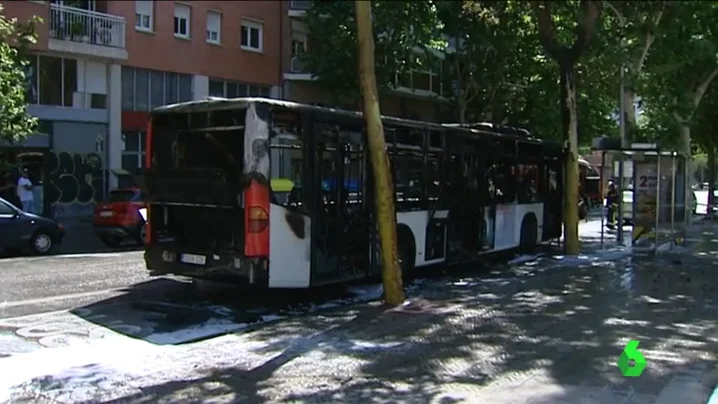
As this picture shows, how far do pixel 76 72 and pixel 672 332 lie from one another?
2329 cm

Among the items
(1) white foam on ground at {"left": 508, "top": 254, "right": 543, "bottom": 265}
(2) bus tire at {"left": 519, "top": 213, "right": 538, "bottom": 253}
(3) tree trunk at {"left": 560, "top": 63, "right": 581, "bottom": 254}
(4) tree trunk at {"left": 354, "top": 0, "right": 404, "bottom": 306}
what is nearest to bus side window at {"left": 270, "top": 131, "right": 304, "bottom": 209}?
(4) tree trunk at {"left": 354, "top": 0, "right": 404, "bottom": 306}

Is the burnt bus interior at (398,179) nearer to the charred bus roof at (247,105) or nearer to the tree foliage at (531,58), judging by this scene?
the charred bus roof at (247,105)

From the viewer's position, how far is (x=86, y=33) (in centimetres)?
2745

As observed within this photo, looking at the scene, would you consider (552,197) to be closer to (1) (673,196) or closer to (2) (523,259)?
(2) (523,259)

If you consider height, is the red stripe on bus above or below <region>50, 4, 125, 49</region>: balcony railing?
below

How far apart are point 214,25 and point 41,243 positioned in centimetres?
1684

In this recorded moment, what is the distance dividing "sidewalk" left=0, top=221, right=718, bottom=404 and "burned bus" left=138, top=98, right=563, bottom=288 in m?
0.97

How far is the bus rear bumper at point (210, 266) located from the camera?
10.3 metres

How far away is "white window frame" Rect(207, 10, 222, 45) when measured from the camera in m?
32.5

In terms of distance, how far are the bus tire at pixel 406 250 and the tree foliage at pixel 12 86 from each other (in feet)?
35.2

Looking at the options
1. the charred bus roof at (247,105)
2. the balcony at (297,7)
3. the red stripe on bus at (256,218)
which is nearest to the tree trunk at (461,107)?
the balcony at (297,7)

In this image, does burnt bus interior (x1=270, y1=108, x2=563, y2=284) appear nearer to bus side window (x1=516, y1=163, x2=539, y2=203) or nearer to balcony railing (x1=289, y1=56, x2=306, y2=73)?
bus side window (x1=516, y1=163, x2=539, y2=203)

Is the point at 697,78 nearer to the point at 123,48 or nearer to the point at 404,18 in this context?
the point at 404,18

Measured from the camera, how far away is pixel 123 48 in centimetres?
2855
